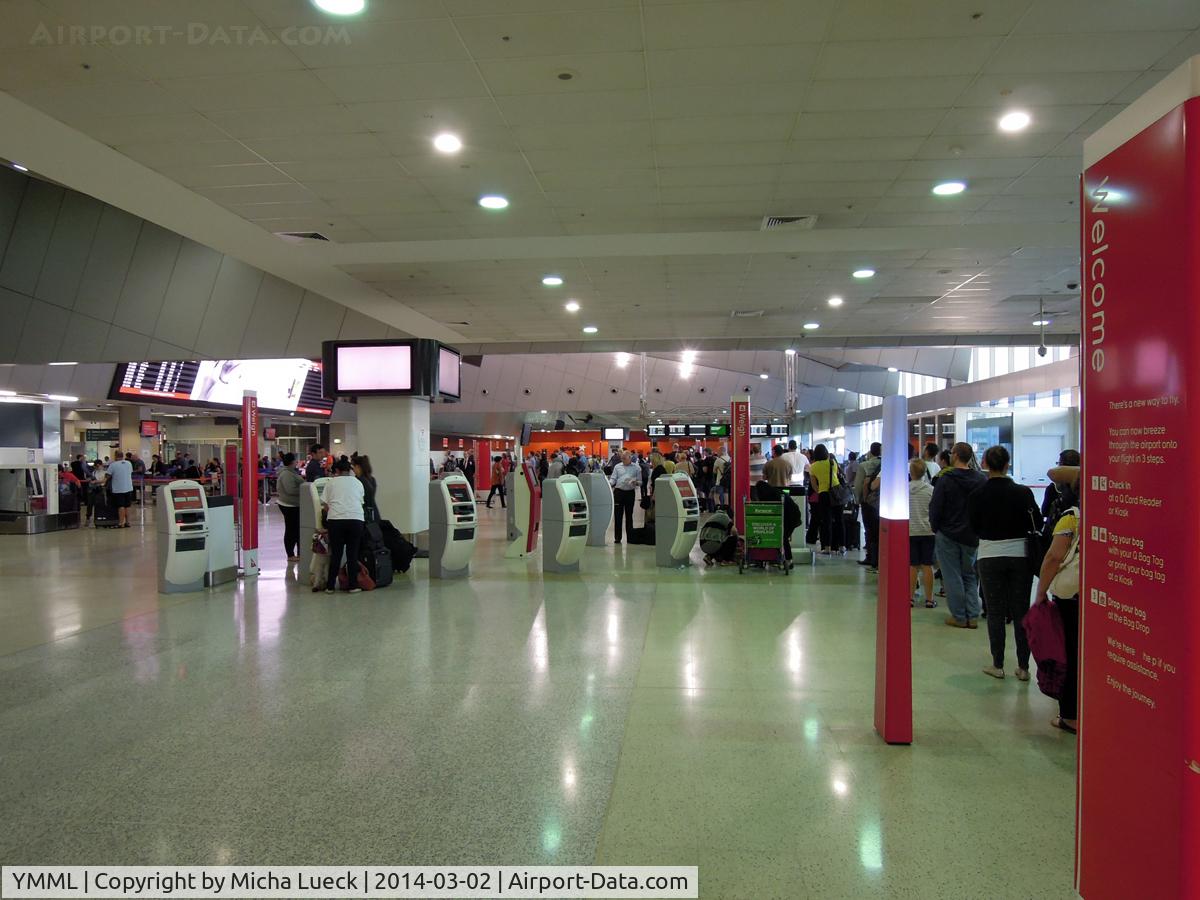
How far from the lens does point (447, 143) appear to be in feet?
21.3

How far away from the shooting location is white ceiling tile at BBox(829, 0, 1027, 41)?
451cm

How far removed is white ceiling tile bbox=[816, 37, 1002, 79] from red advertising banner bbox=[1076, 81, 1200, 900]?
10.7 ft

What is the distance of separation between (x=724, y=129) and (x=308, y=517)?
6.45 m

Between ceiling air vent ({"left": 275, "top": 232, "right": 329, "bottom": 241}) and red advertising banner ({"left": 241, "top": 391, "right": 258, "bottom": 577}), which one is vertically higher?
ceiling air vent ({"left": 275, "top": 232, "right": 329, "bottom": 241})

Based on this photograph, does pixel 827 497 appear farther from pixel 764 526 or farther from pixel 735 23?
pixel 735 23

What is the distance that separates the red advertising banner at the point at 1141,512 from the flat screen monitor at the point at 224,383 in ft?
65.6

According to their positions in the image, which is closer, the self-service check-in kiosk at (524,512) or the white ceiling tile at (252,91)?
the white ceiling tile at (252,91)

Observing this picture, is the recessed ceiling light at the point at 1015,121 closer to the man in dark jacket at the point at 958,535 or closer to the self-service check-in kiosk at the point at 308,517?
the man in dark jacket at the point at 958,535

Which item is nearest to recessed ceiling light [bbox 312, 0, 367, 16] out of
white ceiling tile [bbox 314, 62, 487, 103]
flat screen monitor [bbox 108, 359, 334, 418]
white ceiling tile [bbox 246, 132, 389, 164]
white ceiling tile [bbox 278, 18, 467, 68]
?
white ceiling tile [bbox 278, 18, 467, 68]

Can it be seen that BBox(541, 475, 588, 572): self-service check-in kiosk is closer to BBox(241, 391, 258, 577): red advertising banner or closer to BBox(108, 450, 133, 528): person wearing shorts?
BBox(241, 391, 258, 577): red advertising banner

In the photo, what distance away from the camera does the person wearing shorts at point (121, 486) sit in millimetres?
17156

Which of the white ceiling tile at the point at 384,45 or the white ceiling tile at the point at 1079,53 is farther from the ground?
the white ceiling tile at the point at 1079,53

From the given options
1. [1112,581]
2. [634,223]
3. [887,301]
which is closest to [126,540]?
[634,223]

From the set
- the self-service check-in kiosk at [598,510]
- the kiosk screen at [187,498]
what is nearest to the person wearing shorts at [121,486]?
the kiosk screen at [187,498]
